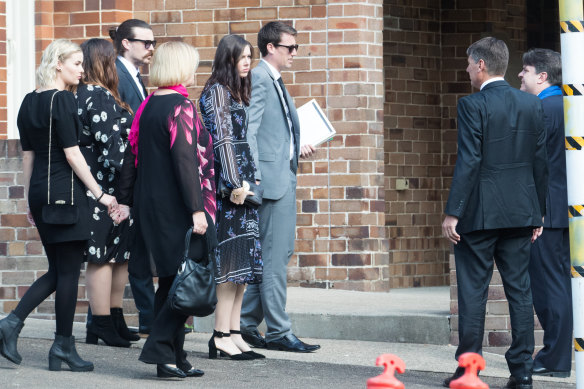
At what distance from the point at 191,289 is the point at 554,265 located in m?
2.44

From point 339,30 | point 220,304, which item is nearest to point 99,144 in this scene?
point 220,304

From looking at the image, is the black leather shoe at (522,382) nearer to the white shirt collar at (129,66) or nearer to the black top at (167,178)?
the black top at (167,178)

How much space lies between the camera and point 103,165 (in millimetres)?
8578

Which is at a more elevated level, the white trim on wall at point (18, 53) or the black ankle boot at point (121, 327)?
the white trim on wall at point (18, 53)

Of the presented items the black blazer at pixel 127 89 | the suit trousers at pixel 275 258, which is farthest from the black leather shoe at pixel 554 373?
the black blazer at pixel 127 89

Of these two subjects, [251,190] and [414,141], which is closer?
[251,190]

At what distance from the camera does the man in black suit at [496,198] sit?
7.33 meters

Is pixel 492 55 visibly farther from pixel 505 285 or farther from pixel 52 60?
pixel 52 60

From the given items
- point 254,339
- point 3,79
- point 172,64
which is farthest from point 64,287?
point 3,79

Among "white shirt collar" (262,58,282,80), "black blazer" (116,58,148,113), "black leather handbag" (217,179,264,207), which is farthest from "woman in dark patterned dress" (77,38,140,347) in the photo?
"white shirt collar" (262,58,282,80)

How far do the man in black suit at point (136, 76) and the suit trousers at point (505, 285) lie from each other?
2.65 m

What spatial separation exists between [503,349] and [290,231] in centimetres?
170

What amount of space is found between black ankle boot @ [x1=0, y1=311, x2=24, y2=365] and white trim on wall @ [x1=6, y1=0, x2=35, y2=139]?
5.49m

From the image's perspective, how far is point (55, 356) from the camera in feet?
24.6
